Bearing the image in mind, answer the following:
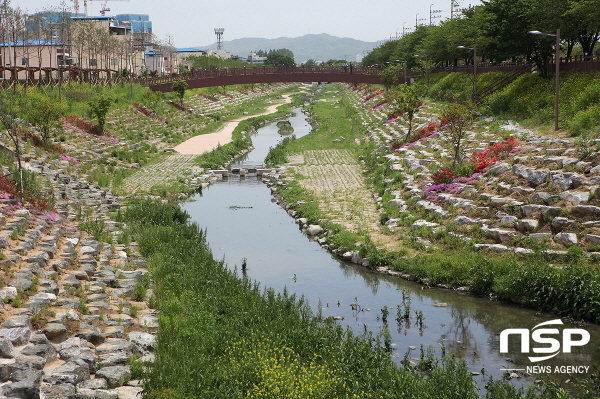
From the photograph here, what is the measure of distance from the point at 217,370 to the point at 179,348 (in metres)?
1.12

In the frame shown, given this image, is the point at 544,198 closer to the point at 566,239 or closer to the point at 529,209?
the point at 529,209

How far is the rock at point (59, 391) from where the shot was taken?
32.6 ft

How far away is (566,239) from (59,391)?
14.5 metres

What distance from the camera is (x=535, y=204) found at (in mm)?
21344

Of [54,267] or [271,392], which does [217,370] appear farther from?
[54,267]

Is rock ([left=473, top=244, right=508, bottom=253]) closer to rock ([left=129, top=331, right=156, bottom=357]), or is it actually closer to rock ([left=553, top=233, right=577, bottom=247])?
rock ([left=553, top=233, right=577, bottom=247])

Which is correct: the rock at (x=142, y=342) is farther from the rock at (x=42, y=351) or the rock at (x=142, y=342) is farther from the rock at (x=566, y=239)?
the rock at (x=566, y=239)

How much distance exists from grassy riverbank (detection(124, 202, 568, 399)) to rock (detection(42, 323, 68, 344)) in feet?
5.92

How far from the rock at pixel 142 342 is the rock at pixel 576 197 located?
44.7ft

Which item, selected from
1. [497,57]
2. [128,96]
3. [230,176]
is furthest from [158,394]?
[128,96]

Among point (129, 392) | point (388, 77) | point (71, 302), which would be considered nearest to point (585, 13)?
point (71, 302)

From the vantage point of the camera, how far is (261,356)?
12.0 meters

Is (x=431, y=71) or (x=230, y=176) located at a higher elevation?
(x=431, y=71)

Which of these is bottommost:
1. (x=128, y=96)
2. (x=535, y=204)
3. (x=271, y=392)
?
(x=271, y=392)
